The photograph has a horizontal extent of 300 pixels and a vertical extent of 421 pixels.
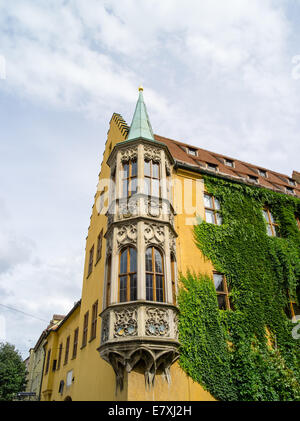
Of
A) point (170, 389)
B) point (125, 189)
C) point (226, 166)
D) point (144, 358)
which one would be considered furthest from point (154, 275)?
point (226, 166)

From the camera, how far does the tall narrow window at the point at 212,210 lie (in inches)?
684

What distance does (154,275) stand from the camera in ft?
42.8

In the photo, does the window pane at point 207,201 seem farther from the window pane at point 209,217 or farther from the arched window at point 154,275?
the arched window at point 154,275

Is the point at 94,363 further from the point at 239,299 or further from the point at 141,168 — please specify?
the point at 141,168

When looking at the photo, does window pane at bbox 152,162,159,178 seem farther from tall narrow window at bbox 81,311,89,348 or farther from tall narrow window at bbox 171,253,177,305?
tall narrow window at bbox 81,311,89,348

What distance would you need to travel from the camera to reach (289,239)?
1859 centimetres

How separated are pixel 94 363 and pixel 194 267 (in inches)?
269

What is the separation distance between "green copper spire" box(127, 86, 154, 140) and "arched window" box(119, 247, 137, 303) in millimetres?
5918

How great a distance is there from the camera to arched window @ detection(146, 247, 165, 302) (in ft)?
41.5

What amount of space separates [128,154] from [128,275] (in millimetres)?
6022

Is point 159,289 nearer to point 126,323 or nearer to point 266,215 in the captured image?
point 126,323

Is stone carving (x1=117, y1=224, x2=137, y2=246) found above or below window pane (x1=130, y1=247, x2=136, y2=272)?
above

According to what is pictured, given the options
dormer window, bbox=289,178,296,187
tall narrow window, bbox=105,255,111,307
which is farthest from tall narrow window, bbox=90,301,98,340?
dormer window, bbox=289,178,296,187
